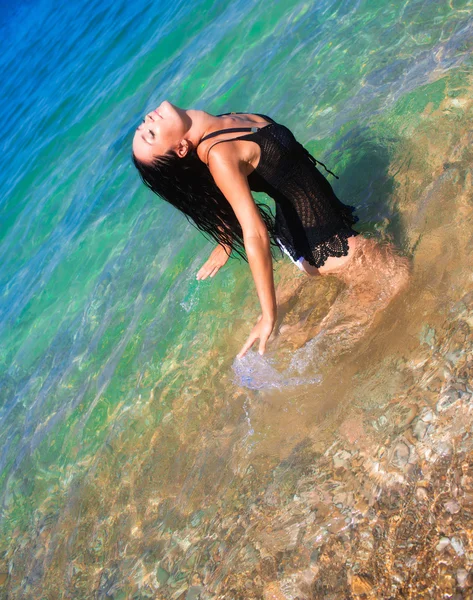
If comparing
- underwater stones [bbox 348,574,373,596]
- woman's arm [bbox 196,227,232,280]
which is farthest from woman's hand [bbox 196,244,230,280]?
underwater stones [bbox 348,574,373,596]

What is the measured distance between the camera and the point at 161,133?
2975 mm

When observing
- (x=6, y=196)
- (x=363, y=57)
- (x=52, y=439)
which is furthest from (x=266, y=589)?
(x=6, y=196)

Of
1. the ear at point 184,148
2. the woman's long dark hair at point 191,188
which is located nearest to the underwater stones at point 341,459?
the woman's long dark hair at point 191,188

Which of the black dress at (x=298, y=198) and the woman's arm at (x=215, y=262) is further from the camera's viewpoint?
the woman's arm at (x=215, y=262)

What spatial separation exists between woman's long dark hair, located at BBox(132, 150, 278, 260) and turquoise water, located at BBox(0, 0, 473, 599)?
1.13m

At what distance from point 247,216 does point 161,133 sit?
2.23 ft

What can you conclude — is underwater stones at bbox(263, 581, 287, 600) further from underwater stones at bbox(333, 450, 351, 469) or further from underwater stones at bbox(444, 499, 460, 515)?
underwater stones at bbox(444, 499, 460, 515)

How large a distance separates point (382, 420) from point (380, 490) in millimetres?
435

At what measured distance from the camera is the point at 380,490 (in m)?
2.59

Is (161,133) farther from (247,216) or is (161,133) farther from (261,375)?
(261,375)

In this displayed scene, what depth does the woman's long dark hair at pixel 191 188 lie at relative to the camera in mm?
3080

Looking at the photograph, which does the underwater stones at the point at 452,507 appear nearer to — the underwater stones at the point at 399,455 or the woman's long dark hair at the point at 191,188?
the underwater stones at the point at 399,455

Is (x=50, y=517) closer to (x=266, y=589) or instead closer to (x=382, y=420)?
(x=266, y=589)

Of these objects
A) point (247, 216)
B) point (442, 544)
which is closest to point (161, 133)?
point (247, 216)
